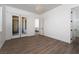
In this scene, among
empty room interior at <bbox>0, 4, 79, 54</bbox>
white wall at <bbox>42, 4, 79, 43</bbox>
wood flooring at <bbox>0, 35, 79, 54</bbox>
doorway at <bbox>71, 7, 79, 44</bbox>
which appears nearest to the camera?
wood flooring at <bbox>0, 35, 79, 54</bbox>

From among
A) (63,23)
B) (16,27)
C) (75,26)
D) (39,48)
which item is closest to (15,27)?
(16,27)

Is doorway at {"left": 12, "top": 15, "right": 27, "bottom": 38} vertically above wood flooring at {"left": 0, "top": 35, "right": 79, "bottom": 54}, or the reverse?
doorway at {"left": 12, "top": 15, "right": 27, "bottom": 38}

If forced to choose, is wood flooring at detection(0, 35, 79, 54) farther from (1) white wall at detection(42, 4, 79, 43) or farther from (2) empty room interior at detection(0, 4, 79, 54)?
(1) white wall at detection(42, 4, 79, 43)

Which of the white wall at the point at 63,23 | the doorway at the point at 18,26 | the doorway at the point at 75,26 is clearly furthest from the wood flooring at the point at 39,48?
the doorway at the point at 18,26

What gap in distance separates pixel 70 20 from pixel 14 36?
4386 millimetres

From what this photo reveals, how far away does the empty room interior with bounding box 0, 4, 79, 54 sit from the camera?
11.8ft

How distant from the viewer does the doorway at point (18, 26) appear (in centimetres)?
635

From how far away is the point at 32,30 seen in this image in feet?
26.3

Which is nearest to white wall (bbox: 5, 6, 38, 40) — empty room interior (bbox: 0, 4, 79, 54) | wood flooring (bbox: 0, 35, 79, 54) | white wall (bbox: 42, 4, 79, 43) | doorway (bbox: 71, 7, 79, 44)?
empty room interior (bbox: 0, 4, 79, 54)

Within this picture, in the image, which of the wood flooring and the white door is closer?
the wood flooring

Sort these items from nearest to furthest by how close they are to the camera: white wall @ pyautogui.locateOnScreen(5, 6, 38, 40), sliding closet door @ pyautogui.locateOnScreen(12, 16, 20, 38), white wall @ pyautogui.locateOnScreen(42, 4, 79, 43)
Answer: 1. white wall @ pyautogui.locateOnScreen(42, 4, 79, 43)
2. white wall @ pyautogui.locateOnScreen(5, 6, 38, 40)
3. sliding closet door @ pyautogui.locateOnScreen(12, 16, 20, 38)

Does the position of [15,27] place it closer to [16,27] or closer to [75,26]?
[16,27]

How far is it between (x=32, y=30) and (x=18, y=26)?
1.73 meters

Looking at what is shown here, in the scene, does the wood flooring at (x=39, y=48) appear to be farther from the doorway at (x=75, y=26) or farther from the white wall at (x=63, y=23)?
the doorway at (x=75, y=26)
